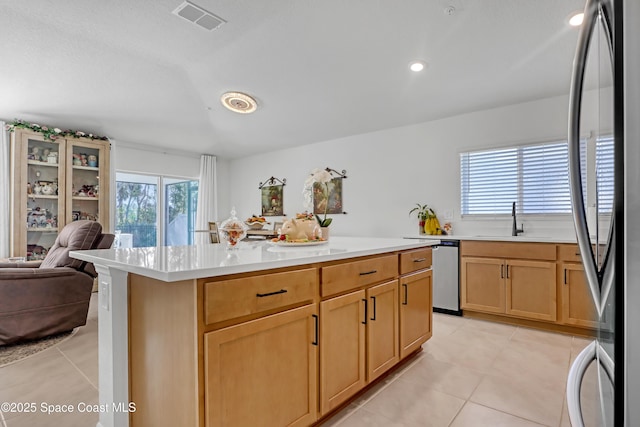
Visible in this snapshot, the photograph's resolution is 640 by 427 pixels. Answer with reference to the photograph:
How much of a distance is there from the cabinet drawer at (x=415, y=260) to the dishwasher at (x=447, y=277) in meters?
1.20

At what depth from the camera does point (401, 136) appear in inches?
188

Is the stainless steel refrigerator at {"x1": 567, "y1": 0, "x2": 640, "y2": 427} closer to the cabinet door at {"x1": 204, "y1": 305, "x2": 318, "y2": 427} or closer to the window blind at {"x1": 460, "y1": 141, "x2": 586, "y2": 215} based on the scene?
the cabinet door at {"x1": 204, "y1": 305, "x2": 318, "y2": 427}

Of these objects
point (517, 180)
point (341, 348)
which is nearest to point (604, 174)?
point (341, 348)

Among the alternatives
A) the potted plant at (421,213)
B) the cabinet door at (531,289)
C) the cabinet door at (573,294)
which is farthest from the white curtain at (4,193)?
the cabinet door at (573,294)

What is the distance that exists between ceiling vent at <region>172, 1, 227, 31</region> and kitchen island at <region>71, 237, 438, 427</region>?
5.72ft

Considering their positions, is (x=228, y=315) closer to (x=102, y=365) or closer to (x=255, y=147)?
(x=102, y=365)

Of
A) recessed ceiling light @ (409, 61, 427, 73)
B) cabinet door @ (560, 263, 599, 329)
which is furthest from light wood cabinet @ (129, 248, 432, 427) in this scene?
cabinet door @ (560, 263, 599, 329)

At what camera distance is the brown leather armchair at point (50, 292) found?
8.84ft

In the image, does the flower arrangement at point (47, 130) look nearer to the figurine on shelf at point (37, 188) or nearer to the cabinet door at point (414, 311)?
the figurine on shelf at point (37, 188)

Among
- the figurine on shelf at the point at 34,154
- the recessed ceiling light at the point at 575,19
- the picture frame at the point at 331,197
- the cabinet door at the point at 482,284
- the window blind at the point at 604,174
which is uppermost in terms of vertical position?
the recessed ceiling light at the point at 575,19

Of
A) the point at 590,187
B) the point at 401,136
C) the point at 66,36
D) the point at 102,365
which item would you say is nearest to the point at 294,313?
the point at 102,365

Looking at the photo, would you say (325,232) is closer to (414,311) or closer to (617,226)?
(414,311)

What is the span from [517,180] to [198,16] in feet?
12.0

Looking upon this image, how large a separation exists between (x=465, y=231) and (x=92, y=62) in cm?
440
